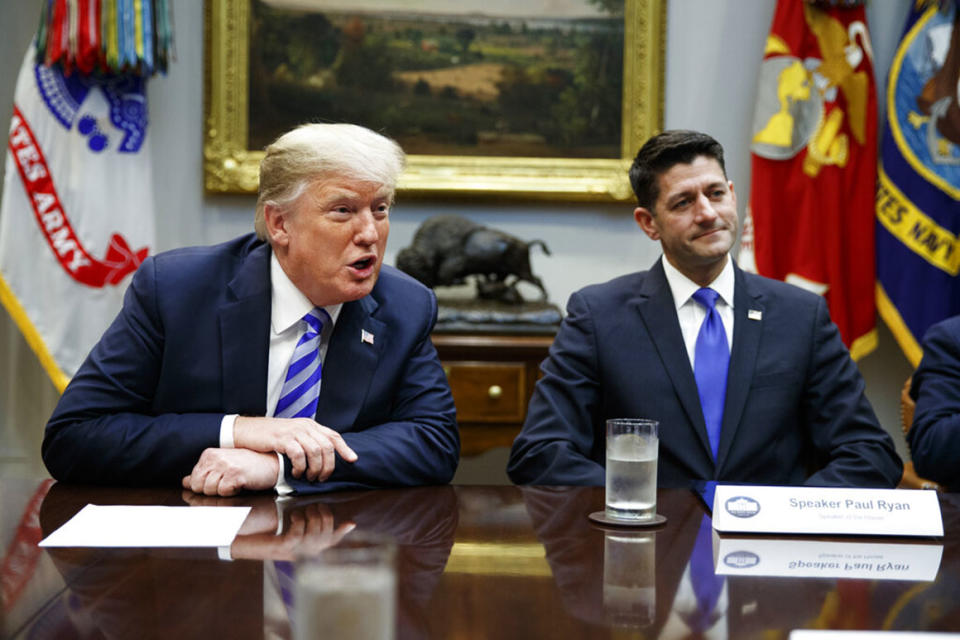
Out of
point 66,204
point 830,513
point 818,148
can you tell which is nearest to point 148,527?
point 830,513

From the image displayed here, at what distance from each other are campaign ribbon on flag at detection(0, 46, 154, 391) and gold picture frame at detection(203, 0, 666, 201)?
356 mm

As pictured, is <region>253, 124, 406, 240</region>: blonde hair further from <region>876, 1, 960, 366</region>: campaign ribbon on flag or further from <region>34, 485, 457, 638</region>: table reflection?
<region>876, 1, 960, 366</region>: campaign ribbon on flag

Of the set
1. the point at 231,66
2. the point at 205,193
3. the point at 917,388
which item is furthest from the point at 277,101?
the point at 917,388

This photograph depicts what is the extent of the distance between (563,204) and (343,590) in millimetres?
3796

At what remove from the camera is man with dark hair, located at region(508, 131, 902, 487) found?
2279 millimetres

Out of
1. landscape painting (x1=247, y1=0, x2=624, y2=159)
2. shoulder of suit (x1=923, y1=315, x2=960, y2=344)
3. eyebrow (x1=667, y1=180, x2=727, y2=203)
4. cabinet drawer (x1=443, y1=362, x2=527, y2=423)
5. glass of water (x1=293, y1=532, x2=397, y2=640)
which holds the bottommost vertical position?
cabinet drawer (x1=443, y1=362, x2=527, y2=423)

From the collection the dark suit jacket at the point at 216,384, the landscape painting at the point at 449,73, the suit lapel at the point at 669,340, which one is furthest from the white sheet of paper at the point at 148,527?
the landscape painting at the point at 449,73

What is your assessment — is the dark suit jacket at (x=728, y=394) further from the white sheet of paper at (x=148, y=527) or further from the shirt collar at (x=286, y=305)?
the white sheet of paper at (x=148, y=527)

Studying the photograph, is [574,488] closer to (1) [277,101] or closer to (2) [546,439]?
(2) [546,439]

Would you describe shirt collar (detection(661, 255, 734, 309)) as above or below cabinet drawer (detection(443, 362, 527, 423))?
above

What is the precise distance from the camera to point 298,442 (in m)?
1.78

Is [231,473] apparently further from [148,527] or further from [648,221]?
[648,221]

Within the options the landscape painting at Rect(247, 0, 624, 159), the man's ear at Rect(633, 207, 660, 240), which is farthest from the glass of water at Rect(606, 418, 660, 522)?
the landscape painting at Rect(247, 0, 624, 159)

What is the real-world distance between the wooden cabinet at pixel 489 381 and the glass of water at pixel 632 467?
7.23 feet
